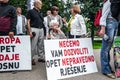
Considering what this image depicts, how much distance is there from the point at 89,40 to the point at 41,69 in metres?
1.46

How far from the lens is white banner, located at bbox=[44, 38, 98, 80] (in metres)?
8.00

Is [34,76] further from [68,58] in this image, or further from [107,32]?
[107,32]

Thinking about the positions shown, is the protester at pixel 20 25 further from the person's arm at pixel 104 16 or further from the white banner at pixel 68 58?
the person's arm at pixel 104 16

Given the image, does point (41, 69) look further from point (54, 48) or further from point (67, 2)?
point (67, 2)

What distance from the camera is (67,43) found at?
8547 mm

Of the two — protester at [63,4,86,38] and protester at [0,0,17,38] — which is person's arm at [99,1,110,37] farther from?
protester at [0,0,17,38]

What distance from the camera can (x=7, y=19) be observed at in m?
8.62

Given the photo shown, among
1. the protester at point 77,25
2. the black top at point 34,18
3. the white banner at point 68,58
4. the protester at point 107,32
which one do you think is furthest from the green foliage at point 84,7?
the protester at point 107,32

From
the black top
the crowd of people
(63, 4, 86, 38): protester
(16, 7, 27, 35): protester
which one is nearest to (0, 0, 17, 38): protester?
the crowd of people

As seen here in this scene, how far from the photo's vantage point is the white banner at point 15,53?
8.76 metres

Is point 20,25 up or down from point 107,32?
up

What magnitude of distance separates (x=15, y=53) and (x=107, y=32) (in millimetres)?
2330

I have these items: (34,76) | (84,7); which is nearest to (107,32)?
(34,76)

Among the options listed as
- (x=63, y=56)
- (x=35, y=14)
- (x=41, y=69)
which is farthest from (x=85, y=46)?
(x=35, y=14)
